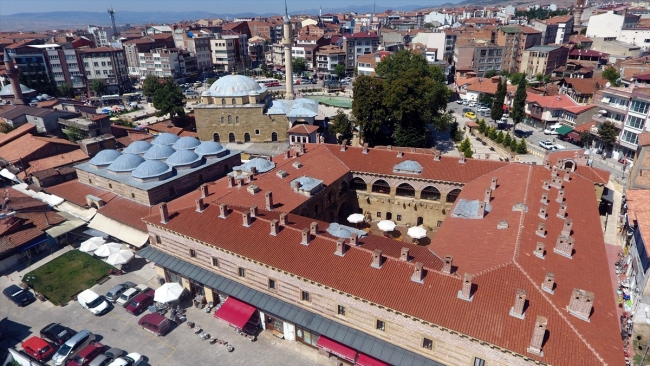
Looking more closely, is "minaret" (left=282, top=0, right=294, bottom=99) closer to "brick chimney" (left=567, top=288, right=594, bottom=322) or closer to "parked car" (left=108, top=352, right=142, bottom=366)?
"parked car" (left=108, top=352, right=142, bottom=366)

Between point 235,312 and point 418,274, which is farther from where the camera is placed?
point 235,312

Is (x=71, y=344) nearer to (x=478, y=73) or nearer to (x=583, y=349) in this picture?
(x=583, y=349)

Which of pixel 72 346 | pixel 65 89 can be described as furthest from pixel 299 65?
pixel 72 346

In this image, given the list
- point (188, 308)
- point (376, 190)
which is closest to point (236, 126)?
point (376, 190)

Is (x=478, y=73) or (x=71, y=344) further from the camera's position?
(x=478, y=73)

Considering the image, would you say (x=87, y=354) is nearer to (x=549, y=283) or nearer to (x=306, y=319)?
(x=306, y=319)

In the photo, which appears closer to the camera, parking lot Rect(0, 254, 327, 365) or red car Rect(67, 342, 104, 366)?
red car Rect(67, 342, 104, 366)

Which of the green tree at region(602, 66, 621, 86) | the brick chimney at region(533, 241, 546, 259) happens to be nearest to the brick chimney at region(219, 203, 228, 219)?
the brick chimney at region(533, 241, 546, 259)
